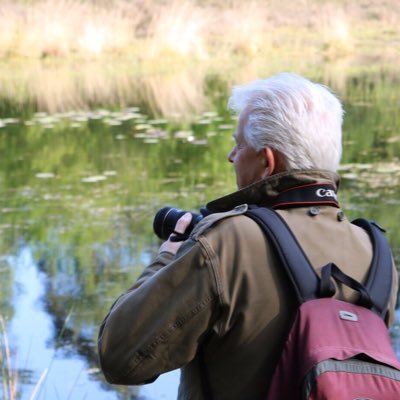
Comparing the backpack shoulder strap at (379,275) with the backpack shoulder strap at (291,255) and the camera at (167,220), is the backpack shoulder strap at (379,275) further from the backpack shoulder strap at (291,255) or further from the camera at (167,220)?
the camera at (167,220)

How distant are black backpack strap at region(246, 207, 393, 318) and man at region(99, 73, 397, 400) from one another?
2 cm

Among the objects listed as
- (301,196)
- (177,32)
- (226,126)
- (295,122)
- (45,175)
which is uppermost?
(295,122)

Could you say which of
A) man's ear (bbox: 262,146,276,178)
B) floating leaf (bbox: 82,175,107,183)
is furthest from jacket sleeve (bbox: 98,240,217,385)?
floating leaf (bbox: 82,175,107,183)

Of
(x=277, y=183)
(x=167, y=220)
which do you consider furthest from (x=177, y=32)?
(x=277, y=183)

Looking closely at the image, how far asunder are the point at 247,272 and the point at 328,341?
18 cm

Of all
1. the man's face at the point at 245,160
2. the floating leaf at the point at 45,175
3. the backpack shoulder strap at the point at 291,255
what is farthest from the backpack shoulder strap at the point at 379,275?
the floating leaf at the point at 45,175

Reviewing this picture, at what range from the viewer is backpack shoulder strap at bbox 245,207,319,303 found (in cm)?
145

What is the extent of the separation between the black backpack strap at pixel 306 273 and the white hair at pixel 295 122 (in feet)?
0.45

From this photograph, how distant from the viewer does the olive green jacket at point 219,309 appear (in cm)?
146

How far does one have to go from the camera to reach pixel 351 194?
6086mm

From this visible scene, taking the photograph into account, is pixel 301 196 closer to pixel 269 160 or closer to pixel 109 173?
pixel 269 160

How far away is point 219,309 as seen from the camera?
1480 millimetres

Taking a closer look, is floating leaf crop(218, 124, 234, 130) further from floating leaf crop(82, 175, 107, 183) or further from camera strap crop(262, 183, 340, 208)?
camera strap crop(262, 183, 340, 208)

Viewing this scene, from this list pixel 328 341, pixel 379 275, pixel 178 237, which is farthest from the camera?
pixel 178 237
